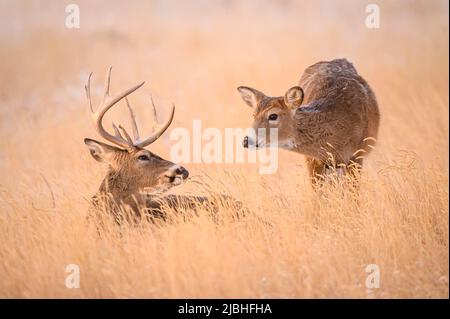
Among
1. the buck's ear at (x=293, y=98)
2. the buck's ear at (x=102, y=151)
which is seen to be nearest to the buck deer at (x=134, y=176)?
the buck's ear at (x=102, y=151)

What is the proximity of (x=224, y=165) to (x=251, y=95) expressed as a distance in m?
3.86

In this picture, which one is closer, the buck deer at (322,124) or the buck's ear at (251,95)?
the buck deer at (322,124)

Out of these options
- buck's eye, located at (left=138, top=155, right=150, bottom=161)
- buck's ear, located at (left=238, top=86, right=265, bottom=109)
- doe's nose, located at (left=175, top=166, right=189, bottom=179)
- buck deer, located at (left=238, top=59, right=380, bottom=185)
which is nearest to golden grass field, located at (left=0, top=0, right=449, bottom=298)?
buck deer, located at (left=238, top=59, right=380, bottom=185)

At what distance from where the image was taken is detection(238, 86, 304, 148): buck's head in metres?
9.86

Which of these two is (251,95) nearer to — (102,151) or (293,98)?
(293,98)

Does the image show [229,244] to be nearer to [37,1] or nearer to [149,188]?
[149,188]

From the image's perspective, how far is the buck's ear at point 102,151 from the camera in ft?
30.9

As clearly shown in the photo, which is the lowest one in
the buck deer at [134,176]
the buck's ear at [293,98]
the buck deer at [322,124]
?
the buck deer at [134,176]

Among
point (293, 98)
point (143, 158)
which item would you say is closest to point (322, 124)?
point (293, 98)

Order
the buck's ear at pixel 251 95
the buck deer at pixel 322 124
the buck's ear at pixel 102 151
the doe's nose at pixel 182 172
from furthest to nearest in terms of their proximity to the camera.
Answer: the buck's ear at pixel 251 95, the buck deer at pixel 322 124, the buck's ear at pixel 102 151, the doe's nose at pixel 182 172

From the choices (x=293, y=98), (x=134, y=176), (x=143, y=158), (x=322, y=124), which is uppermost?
(x=293, y=98)

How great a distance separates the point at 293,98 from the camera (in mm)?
10039

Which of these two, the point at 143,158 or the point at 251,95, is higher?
the point at 251,95

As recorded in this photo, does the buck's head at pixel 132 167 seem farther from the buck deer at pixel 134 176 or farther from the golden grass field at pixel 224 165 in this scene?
the golden grass field at pixel 224 165
